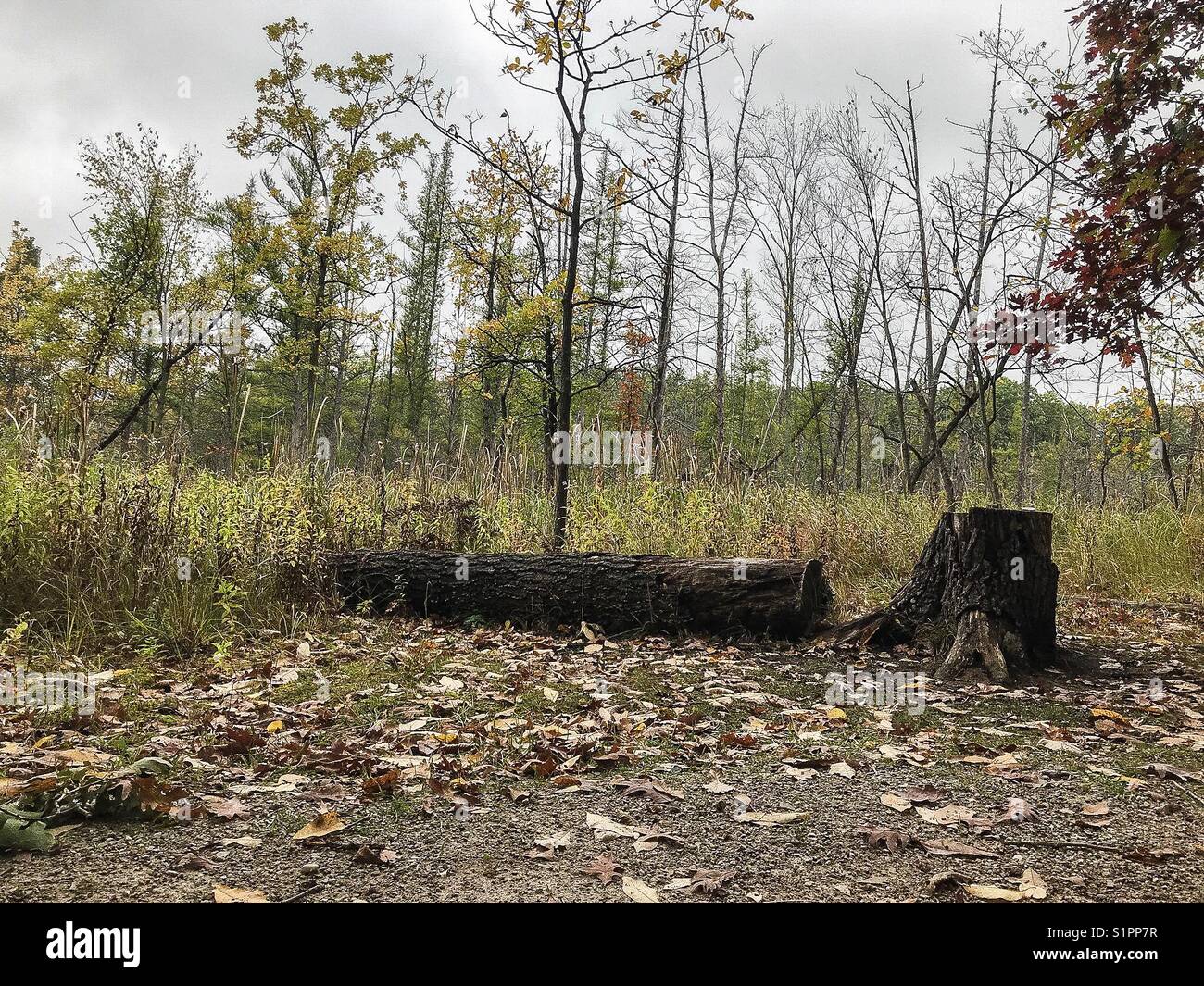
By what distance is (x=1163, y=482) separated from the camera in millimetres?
10305

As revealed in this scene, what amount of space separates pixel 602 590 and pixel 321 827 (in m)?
3.33

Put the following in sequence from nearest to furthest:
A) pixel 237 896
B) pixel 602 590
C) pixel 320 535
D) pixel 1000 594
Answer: pixel 237 896
pixel 1000 594
pixel 602 590
pixel 320 535

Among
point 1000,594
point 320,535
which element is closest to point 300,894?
point 1000,594

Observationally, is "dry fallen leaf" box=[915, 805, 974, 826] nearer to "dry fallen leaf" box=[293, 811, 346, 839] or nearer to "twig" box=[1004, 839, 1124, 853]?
"twig" box=[1004, 839, 1124, 853]

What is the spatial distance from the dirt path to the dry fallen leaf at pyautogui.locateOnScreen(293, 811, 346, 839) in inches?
0.5

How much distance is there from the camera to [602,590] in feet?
17.6

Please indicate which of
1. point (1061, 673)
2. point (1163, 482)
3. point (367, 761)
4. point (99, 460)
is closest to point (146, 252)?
point (99, 460)

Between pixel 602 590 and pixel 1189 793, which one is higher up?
pixel 602 590

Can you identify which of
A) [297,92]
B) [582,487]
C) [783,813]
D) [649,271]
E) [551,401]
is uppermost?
[297,92]

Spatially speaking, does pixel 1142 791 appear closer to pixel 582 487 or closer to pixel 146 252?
pixel 582 487

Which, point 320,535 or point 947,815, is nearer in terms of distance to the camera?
point 947,815

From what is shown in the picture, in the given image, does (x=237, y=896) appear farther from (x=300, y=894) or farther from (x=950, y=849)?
(x=950, y=849)

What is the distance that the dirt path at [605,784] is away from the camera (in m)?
1.89
